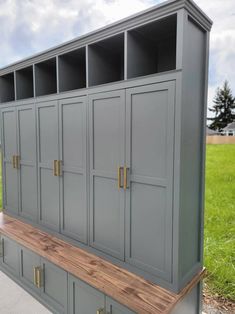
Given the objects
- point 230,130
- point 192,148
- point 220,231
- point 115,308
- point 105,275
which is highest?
point 230,130

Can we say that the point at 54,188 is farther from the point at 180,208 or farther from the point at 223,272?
the point at 223,272

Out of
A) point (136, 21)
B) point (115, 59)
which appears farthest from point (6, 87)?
point (136, 21)

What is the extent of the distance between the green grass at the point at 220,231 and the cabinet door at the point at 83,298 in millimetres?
1471

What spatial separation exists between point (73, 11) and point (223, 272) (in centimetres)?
366

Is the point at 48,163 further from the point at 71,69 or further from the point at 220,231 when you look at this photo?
the point at 220,231

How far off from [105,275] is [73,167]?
976mm

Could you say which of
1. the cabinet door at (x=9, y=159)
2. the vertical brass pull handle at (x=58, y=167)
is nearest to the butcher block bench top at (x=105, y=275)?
the cabinet door at (x=9, y=159)

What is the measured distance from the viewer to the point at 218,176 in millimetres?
5707

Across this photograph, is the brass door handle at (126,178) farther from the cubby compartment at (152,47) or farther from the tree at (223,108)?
the tree at (223,108)

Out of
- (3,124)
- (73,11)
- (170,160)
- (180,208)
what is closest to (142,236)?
(180,208)

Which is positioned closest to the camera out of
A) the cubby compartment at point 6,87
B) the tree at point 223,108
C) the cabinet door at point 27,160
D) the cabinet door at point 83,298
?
the cabinet door at point 83,298

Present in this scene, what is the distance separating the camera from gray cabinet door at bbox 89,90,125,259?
185 cm

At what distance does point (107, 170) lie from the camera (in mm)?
1945

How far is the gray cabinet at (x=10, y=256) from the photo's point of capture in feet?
8.29
